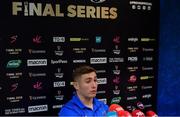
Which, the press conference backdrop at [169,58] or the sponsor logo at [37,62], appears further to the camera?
the press conference backdrop at [169,58]

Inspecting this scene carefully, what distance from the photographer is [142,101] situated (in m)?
3.84

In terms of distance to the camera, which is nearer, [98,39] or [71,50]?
[71,50]

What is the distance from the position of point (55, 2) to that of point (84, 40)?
0.46 metres

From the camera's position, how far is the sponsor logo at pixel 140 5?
3.68 metres

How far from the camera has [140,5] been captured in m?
3.74

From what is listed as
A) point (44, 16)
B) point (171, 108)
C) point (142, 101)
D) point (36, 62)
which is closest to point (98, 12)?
point (44, 16)

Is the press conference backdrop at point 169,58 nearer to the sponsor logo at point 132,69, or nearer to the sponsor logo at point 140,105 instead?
the sponsor logo at point 140,105

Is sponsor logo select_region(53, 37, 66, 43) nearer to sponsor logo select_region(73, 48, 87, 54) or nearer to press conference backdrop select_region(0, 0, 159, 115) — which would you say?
press conference backdrop select_region(0, 0, 159, 115)

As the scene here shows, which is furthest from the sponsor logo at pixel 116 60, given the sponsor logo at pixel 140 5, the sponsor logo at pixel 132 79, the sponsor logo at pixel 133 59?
the sponsor logo at pixel 140 5

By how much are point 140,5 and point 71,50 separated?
0.97 meters

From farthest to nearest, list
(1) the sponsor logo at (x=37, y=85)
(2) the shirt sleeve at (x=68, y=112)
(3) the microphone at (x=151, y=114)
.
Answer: (3) the microphone at (x=151, y=114) → (1) the sponsor logo at (x=37, y=85) → (2) the shirt sleeve at (x=68, y=112)

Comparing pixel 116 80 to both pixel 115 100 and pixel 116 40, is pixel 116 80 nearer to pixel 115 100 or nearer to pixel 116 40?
pixel 115 100

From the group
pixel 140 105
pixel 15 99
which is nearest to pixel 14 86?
pixel 15 99

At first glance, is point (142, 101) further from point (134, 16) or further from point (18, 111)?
point (18, 111)
